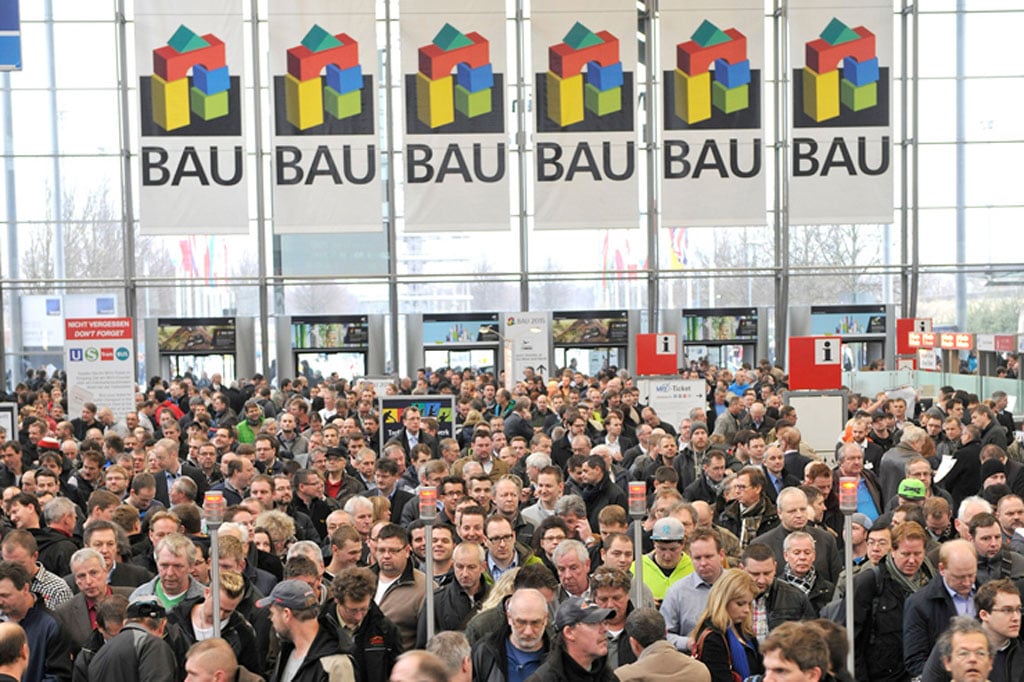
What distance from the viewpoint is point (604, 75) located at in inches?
938

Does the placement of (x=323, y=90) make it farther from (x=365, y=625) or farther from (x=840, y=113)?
(x=365, y=625)

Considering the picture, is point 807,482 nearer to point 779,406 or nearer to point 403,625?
point 403,625

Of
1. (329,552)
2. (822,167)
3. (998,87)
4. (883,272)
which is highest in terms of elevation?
(998,87)

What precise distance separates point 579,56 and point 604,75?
1.88 ft

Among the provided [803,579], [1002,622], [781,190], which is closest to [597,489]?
[803,579]

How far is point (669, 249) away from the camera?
27156 mm

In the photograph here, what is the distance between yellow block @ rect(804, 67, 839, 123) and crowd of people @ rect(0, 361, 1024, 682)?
1284cm

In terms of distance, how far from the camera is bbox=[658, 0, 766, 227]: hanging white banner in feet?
78.6

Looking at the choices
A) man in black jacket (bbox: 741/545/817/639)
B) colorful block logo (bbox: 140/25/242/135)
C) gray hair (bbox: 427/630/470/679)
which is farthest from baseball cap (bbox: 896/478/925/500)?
colorful block logo (bbox: 140/25/242/135)

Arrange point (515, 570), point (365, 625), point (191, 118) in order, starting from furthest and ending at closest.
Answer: point (191, 118) → point (515, 570) → point (365, 625)

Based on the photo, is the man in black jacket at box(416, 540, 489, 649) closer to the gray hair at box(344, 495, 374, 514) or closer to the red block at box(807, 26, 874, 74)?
the gray hair at box(344, 495, 374, 514)

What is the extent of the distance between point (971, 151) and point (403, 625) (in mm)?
23228

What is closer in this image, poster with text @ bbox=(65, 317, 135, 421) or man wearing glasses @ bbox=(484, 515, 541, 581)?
man wearing glasses @ bbox=(484, 515, 541, 581)

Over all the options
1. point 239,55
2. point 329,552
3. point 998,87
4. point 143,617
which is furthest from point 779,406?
point 998,87
